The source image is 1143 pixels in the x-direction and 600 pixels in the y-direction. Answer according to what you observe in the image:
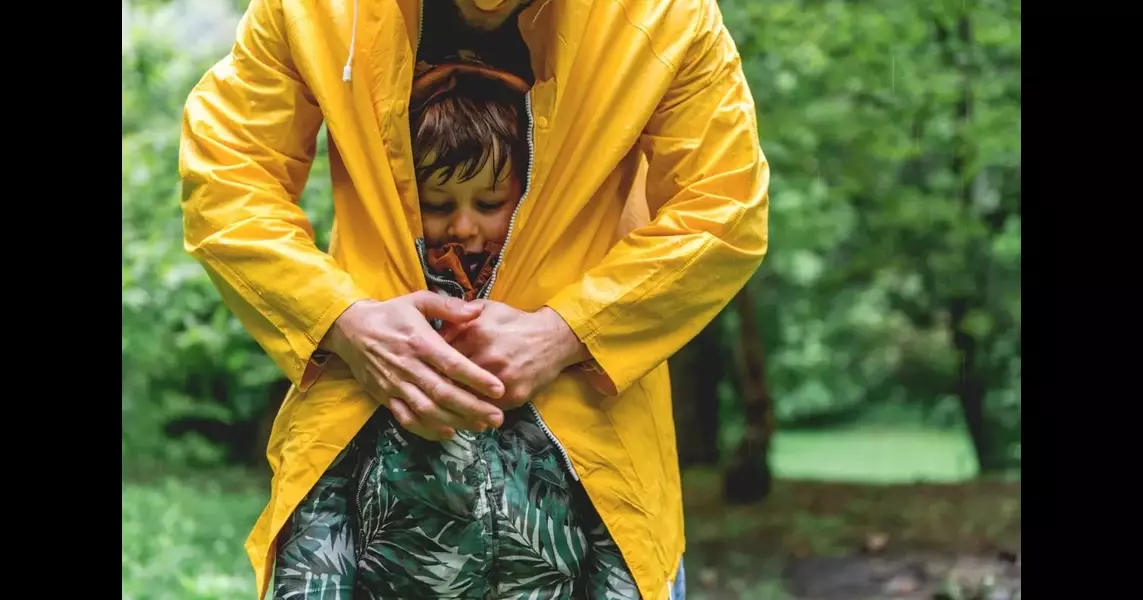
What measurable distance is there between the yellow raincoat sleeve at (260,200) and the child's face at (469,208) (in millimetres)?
151

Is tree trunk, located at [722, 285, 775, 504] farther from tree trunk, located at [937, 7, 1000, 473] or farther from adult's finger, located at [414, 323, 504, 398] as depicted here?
adult's finger, located at [414, 323, 504, 398]

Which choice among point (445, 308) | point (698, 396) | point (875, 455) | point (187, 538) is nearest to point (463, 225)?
point (445, 308)

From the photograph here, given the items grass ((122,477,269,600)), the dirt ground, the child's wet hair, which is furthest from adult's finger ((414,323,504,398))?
the dirt ground

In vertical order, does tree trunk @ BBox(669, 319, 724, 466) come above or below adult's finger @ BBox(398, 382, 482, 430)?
below

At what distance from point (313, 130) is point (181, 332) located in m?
3.04

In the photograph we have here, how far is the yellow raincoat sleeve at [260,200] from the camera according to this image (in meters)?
1.26

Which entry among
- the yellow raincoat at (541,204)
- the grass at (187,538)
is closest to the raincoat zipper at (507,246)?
the yellow raincoat at (541,204)

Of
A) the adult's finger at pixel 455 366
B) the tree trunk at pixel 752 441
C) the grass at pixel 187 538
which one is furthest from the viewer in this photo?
the tree trunk at pixel 752 441

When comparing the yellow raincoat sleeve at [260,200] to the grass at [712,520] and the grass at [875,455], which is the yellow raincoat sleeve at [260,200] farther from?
the grass at [875,455]

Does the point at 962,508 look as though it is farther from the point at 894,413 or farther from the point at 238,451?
the point at 238,451

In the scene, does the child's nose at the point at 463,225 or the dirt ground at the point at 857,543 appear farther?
the dirt ground at the point at 857,543

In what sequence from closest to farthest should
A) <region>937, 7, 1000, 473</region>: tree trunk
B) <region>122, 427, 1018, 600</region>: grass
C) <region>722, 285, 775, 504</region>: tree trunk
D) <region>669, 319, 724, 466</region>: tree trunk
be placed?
1. <region>122, 427, 1018, 600</region>: grass
2. <region>937, 7, 1000, 473</region>: tree trunk
3. <region>722, 285, 775, 504</region>: tree trunk
4. <region>669, 319, 724, 466</region>: tree trunk

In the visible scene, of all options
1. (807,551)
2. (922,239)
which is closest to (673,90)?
(807,551)

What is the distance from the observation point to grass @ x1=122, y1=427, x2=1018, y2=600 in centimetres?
324
